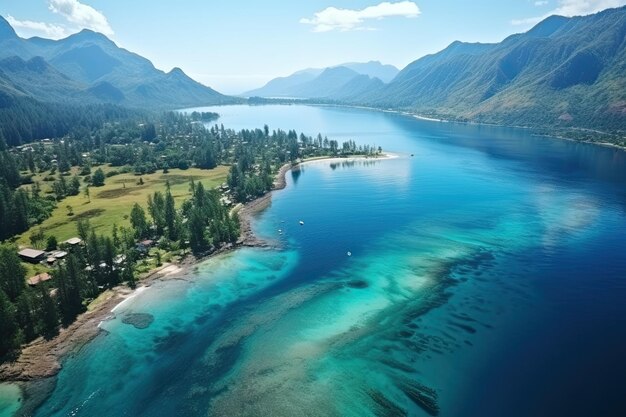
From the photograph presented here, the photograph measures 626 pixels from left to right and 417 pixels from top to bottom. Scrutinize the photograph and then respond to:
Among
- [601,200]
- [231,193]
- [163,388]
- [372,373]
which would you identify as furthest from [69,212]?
[601,200]

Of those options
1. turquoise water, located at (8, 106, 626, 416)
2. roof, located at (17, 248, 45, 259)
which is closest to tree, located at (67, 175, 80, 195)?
roof, located at (17, 248, 45, 259)

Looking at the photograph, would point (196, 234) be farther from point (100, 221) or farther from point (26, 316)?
point (26, 316)

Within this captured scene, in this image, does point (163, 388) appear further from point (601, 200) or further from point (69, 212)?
point (601, 200)

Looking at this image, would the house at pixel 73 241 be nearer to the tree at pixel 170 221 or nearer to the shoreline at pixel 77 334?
the tree at pixel 170 221

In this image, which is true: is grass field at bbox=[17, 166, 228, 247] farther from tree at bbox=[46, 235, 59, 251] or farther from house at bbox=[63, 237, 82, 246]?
tree at bbox=[46, 235, 59, 251]

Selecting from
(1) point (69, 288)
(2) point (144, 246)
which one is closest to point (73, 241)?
(2) point (144, 246)
